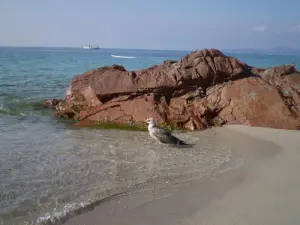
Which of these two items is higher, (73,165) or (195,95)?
(195,95)

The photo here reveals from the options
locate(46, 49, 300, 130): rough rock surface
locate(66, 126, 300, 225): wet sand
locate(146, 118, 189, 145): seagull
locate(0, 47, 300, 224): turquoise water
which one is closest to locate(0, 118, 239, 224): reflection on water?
locate(0, 47, 300, 224): turquoise water

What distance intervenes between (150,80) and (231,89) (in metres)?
2.91

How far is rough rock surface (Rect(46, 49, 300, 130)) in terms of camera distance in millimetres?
12586

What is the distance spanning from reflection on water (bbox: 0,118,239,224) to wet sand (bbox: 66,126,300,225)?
453 millimetres

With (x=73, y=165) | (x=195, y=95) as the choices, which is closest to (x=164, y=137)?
(x=73, y=165)

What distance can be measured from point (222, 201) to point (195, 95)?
7.92 m

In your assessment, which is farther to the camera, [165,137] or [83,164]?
[165,137]

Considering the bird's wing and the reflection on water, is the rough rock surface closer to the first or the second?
the reflection on water

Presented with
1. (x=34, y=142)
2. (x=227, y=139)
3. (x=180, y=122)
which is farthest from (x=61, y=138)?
(x=227, y=139)

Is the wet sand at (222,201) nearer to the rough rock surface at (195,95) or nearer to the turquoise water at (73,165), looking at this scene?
the turquoise water at (73,165)

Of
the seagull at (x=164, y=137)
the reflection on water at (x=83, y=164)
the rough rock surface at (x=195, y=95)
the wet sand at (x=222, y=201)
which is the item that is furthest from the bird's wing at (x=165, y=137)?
the rough rock surface at (x=195, y=95)

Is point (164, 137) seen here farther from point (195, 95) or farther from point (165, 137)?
point (195, 95)

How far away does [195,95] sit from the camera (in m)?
13.9

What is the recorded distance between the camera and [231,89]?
13539 mm
